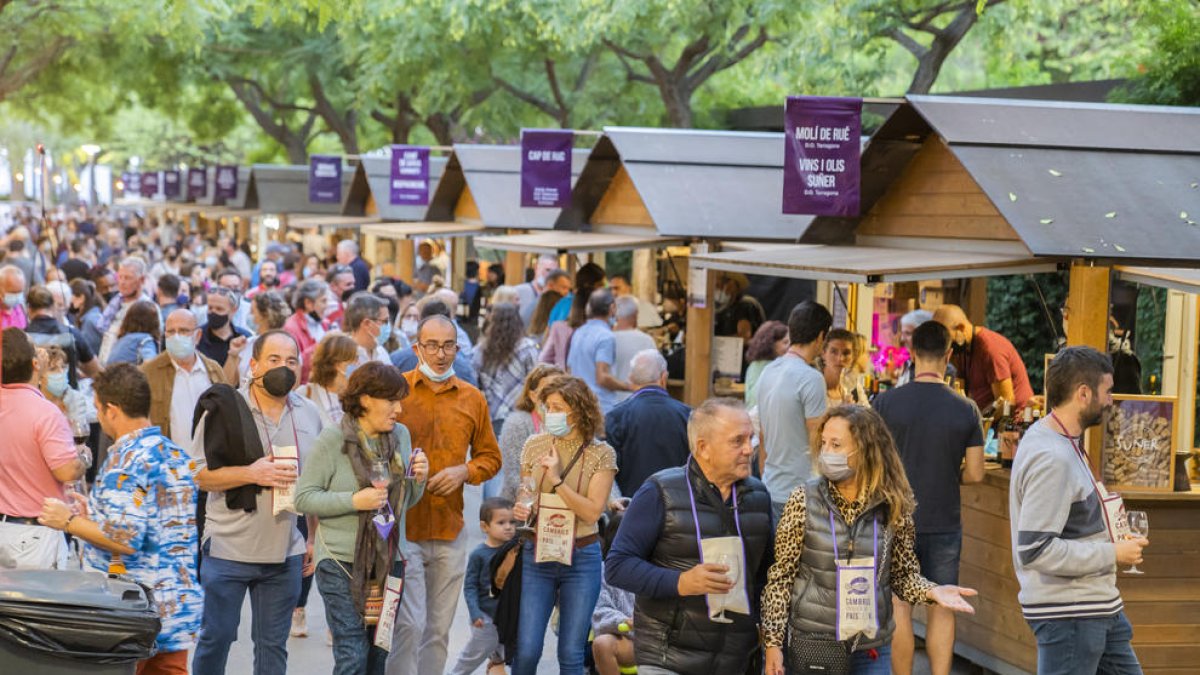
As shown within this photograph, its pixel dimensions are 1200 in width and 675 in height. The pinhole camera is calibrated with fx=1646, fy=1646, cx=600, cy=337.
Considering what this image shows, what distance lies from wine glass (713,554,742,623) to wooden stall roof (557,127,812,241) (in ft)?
30.2

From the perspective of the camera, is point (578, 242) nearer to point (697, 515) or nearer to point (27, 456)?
point (27, 456)

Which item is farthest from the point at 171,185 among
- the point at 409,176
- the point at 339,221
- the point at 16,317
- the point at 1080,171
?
the point at 1080,171

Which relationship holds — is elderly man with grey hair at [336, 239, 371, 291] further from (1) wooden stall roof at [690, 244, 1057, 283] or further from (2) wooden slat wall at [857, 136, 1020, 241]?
(2) wooden slat wall at [857, 136, 1020, 241]

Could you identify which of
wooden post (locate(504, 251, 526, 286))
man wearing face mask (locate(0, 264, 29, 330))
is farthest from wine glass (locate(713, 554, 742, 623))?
wooden post (locate(504, 251, 526, 286))

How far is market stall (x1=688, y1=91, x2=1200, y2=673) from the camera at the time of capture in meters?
8.59

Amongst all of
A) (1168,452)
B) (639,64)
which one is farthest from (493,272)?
(1168,452)

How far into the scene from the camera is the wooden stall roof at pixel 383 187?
87.7ft

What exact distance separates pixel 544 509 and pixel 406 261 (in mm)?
19801

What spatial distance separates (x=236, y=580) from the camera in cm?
702

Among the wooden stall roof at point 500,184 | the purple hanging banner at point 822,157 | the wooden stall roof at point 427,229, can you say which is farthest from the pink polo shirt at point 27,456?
the wooden stall roof at point 427,229

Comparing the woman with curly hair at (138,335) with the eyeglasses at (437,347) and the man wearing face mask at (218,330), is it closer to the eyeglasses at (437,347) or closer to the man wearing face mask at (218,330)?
the man wearing face mask at (218,330)

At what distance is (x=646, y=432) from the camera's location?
8500mm

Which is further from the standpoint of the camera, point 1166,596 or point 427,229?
point 427,229

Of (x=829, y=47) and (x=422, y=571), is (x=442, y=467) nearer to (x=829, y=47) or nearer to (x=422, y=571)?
(x=422, y=571)
